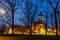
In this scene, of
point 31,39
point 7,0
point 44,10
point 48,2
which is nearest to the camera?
point 31,39

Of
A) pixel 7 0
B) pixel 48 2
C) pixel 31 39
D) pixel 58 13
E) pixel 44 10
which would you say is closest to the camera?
pixel 31 39

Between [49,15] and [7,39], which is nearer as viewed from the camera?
[7,39]

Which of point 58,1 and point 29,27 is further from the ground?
point 58,1

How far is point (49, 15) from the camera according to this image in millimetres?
35406

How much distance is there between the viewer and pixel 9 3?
3180cm

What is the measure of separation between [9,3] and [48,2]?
7458 millimetres

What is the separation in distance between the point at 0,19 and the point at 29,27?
6596 millimetres

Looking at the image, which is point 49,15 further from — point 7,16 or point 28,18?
point 7,16

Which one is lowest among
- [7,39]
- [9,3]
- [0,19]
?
[7,39]

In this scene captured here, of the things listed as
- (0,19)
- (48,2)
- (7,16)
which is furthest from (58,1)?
(0,19)

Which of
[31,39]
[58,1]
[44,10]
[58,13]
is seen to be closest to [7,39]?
[31,39]

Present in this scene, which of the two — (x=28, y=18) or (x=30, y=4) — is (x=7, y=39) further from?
(x=30, y=4)

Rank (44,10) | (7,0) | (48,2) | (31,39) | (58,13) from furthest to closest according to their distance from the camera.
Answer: (44,10) < (7,0) < (48,2) < (58,13) < (31,39)

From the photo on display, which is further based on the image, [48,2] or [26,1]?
[26,1]
